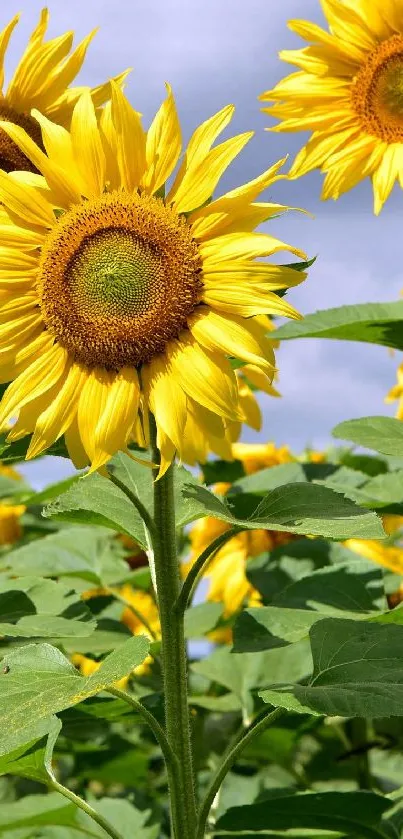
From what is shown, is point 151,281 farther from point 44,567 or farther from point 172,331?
point 44,567

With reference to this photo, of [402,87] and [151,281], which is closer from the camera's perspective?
[151,281]

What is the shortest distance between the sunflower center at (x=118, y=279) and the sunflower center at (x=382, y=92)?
4.88 feet

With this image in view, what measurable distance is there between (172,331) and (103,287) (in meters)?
0.13

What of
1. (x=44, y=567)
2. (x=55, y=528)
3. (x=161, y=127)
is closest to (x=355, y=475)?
(x=44, y=567)

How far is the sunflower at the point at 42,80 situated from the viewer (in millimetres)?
2164

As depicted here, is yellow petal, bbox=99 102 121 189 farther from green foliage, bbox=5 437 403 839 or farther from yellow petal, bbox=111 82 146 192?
green foliage, bbox=5 437 403 839

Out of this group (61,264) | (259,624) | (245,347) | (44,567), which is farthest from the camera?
(44,567)

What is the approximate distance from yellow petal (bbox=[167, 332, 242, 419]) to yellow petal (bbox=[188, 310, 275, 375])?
19 millimetres

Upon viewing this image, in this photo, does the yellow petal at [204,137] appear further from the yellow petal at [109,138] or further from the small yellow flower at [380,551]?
the small yellow flower at [380,551]

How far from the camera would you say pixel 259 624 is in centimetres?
180

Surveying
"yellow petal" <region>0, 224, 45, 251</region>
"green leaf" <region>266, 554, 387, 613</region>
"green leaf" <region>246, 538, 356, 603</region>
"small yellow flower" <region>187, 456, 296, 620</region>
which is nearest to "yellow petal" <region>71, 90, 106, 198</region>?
"yellow petal" <region>0, 224, 45, 251</region>

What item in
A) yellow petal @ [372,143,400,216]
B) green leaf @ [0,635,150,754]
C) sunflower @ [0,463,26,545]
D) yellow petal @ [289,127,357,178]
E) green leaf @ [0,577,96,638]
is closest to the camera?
green leaf @ [0,635,150,754]

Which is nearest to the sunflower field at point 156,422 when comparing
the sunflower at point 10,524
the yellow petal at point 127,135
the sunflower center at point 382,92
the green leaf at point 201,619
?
the yellow petal at point 127,135

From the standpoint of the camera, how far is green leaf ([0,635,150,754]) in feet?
4.27
